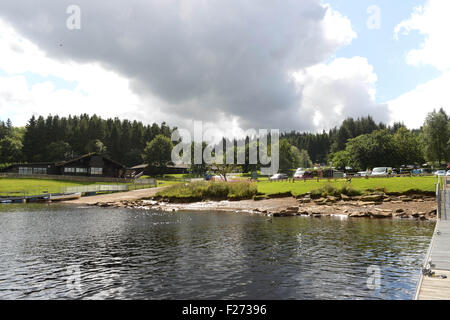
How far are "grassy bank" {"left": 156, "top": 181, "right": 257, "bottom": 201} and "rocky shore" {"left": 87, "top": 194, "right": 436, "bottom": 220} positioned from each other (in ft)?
9.49

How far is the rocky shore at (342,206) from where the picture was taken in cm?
3566

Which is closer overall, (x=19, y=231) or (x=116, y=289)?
(x=116, y=289)

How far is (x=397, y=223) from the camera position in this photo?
31.0m

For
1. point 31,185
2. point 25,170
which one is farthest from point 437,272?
point 25,170

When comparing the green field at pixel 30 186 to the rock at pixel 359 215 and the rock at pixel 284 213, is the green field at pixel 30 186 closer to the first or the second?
the rock at pixel 284 213

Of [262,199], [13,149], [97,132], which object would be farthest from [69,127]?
[262,199]

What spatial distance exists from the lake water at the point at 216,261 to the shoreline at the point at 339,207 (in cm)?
480

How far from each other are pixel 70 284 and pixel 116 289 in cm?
248

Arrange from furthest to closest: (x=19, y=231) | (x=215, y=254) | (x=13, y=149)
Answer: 1. (x=13, y=149)
2. (x=19, y=231)
3. (x=215, y=254)

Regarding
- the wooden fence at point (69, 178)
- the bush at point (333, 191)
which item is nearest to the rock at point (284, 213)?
the bush at point (333, 191)

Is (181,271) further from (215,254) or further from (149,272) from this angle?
(215,254)

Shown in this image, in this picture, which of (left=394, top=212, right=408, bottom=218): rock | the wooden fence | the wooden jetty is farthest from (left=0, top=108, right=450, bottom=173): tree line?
the wooden jetty

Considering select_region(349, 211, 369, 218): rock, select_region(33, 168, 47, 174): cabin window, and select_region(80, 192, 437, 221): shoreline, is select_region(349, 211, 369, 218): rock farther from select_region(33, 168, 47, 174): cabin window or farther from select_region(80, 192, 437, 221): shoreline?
select_region(33, 168, 47, 174): cabin window

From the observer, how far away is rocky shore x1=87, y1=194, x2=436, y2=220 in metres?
35.7
